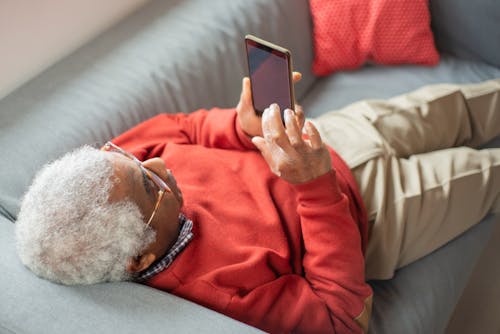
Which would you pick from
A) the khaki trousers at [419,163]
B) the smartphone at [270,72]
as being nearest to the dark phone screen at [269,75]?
the smartphone at [270,72]

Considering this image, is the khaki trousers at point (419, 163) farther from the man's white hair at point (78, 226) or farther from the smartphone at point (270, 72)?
the man's white hair at point (78, 226)

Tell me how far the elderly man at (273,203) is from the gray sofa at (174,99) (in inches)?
2.2

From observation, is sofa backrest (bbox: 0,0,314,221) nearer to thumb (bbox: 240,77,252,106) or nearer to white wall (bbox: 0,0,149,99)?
white wall (bbox: 0,0,149,99)

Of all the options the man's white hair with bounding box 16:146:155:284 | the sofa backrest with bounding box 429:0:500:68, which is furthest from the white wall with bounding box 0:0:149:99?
the sofa backrest with bounding box 429:0:500:68

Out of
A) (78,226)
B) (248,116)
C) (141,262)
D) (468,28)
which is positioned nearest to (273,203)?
(248,116)

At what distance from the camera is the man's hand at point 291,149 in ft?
3.44

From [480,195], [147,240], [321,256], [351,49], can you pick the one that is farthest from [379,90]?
[147,240]

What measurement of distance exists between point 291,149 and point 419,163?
472 millimetres

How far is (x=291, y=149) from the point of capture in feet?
3.47

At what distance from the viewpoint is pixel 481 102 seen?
1.53 metres

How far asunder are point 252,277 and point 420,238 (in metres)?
0.45

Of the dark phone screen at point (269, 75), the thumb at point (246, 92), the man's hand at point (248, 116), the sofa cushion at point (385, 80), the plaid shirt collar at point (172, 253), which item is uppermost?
the dark phone screen at point (269, 75)

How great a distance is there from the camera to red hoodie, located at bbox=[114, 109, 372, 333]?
1077 mm

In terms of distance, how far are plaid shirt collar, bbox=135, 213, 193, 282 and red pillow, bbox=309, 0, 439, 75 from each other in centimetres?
93
